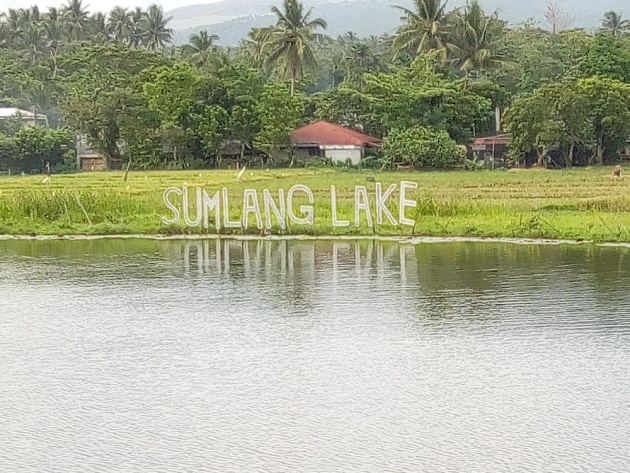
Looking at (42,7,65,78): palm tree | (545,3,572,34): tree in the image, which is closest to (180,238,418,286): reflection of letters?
(42,7,65,78): palm tree

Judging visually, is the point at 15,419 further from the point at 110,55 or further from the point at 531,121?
the point at 110,55

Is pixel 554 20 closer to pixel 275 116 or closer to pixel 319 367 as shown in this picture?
pixel 275 116

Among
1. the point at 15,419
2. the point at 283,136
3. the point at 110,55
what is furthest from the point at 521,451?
the point at 110,55

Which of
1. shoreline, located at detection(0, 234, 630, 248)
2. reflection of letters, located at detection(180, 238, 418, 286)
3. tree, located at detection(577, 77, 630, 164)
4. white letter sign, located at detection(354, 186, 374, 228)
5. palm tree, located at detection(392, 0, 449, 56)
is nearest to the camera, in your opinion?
reflection of letters, located at detection(180, 238, 418, 286)

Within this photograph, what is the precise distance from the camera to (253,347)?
367 inches

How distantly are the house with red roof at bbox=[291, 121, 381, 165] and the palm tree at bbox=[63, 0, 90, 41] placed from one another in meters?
31.3

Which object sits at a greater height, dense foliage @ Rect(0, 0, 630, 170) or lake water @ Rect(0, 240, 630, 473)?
dense foliage @ Rect(0, 0, 630, 170)

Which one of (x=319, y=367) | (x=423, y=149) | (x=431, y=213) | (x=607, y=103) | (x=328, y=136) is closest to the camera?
(x=319, y=367)

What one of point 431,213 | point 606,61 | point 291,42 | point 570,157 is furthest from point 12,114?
point 431,213

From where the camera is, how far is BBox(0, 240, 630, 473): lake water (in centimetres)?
654

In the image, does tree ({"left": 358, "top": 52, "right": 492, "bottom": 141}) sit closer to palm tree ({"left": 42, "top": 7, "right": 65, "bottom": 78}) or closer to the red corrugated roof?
the red corrugated roof

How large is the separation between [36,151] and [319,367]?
4058cm

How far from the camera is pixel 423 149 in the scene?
1679 inches

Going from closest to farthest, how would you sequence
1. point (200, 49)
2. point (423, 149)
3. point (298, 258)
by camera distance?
point (298, 258)
point (423, 149)
point (200, 49)
